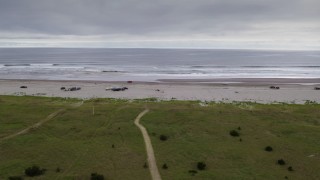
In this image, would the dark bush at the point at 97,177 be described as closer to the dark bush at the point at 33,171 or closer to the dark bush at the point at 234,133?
the dark bush at the point at 33,171

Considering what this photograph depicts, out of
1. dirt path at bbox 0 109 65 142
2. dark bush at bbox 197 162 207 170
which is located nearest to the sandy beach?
dirt path at bbox 0 109 65 142

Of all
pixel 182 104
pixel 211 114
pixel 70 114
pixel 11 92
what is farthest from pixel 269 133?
pixel 11 92

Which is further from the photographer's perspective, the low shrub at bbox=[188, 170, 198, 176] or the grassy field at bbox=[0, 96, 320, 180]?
the grassy field at bbox=[0, 96, 320, 180]

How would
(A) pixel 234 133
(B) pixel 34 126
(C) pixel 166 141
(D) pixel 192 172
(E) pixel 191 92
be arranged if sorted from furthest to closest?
(E) pixel 191 92 < (B) pixel 34 126 < (A) pixel 234 133 < (C) pixel 166 141 < (D) pixel 192 172

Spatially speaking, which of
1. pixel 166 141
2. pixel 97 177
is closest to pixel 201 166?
pixel 166 141

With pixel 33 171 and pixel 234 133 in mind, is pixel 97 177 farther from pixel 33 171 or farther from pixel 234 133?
pixel 234 133

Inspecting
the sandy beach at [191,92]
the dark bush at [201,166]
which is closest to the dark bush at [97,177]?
the dark bush at [201,166]

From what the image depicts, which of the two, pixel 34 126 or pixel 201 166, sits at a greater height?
pixel 34 126

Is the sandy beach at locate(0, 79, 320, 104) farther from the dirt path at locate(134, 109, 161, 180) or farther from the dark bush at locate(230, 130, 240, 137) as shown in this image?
the dirt path at locate(134, 109, 161, 180)
